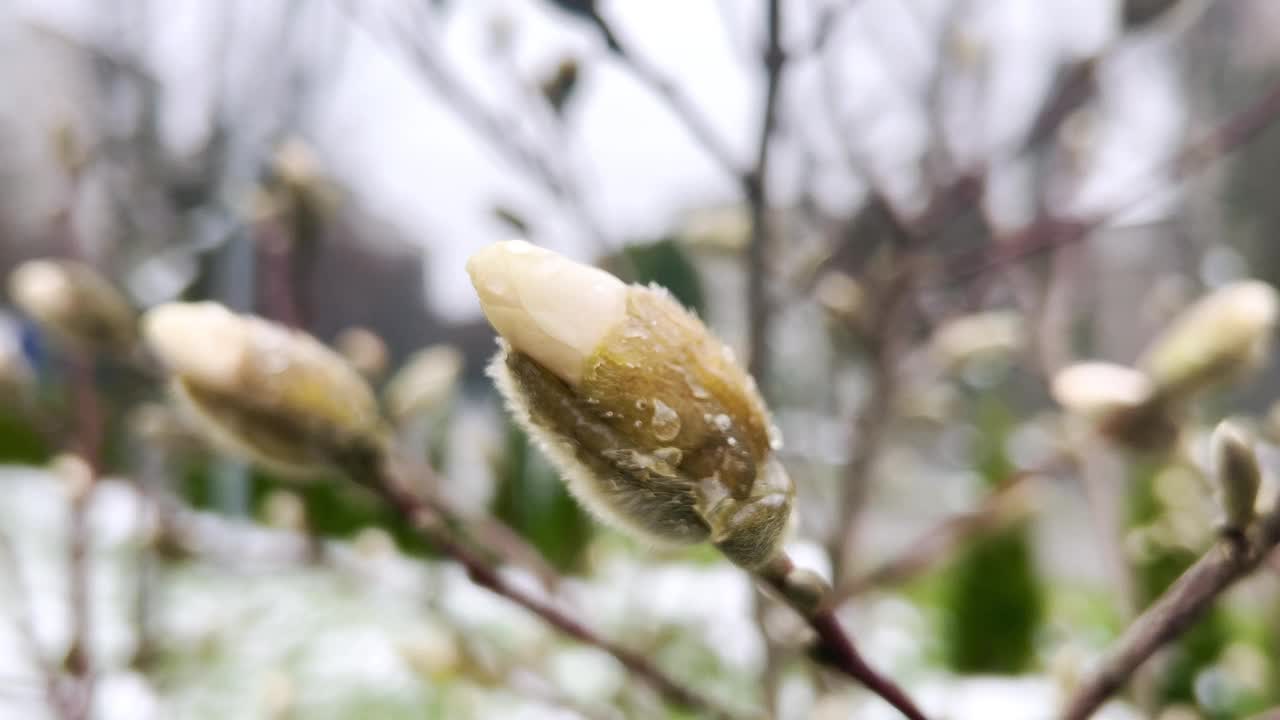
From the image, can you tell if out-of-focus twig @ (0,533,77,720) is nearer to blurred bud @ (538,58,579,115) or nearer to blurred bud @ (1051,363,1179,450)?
blurred bud @ (538,58,579,115)

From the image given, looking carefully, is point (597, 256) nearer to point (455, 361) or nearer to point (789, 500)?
point (455, 361)

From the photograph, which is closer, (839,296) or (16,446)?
(839,296)

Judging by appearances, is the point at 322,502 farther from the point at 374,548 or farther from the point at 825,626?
the point at 825,626

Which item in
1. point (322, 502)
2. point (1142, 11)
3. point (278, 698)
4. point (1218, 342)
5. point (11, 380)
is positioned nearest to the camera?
point (1218, 342)

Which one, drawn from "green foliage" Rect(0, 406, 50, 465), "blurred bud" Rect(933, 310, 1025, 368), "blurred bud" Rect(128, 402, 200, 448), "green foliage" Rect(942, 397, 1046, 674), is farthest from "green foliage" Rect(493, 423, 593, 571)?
"green foliage" Rect(0, 406, 50, 465)

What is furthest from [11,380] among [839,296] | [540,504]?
[540,504]

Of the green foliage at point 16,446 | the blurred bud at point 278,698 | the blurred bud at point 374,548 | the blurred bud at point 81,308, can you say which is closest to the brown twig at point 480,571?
the blurred bud at point 81,308
